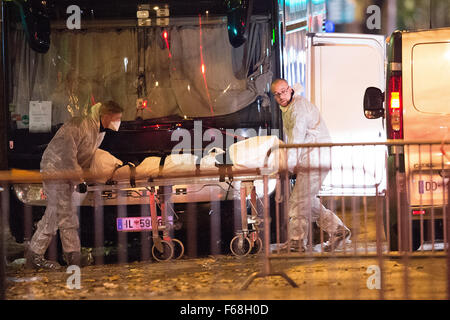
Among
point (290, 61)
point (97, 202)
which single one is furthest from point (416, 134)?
point (97, 202)

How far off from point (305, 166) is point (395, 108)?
1.57 metres

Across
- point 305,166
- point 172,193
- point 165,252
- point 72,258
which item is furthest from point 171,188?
point 305,166

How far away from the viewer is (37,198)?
8258 millimetres

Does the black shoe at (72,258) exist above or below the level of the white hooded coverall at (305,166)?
below

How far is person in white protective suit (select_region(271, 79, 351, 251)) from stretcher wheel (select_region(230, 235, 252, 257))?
887 mm

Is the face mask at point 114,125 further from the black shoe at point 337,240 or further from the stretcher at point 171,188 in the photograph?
the black shoe at point 337,240

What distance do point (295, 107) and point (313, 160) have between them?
4.35 ft

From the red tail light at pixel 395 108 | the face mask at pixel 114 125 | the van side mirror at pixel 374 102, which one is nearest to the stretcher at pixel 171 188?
the face mask at pixel 114 125

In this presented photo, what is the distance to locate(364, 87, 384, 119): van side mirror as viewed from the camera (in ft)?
26.2

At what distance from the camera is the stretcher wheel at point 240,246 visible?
8.16m

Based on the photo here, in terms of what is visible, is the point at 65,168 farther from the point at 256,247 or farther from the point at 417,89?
the point at 417,89

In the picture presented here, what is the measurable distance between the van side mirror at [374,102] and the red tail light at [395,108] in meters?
0.29

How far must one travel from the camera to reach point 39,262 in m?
8.00
